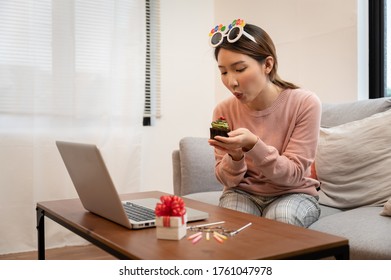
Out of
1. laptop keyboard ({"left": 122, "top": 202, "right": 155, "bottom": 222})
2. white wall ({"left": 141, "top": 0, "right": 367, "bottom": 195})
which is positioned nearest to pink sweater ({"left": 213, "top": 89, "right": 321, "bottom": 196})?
laptop keyboard ({"left": 122, "top": 202, "right": 155, "bottom": 222})

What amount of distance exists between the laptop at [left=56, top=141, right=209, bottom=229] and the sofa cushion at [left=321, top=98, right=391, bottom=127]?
104 cm

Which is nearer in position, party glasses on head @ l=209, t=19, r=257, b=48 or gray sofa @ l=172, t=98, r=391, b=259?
gray sofa @ l=172, t=98, r=391, b=259

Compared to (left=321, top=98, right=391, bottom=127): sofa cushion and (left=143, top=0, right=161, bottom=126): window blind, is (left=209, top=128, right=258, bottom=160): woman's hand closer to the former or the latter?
(left=321, top=98, right=391, bottom=127): sofa cushion

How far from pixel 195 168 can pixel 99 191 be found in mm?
1133

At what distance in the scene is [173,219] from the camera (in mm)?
969

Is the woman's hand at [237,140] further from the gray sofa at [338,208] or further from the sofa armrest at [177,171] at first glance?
the sofa armrest at [177,171]

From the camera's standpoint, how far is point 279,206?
1.47m

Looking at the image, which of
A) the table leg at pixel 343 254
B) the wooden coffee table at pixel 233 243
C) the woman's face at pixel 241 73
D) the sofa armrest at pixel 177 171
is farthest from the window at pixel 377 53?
the table leg at pixel 343 254

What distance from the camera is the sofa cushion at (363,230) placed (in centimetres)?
126

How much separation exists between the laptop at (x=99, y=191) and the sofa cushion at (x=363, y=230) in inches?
18.1

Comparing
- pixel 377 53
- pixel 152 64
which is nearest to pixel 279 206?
pixel 377 53

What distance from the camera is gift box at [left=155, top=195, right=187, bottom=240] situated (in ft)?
3.17

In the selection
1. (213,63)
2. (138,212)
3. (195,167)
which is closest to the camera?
(138,212)

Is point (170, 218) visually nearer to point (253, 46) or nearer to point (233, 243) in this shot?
point (233, 243)
